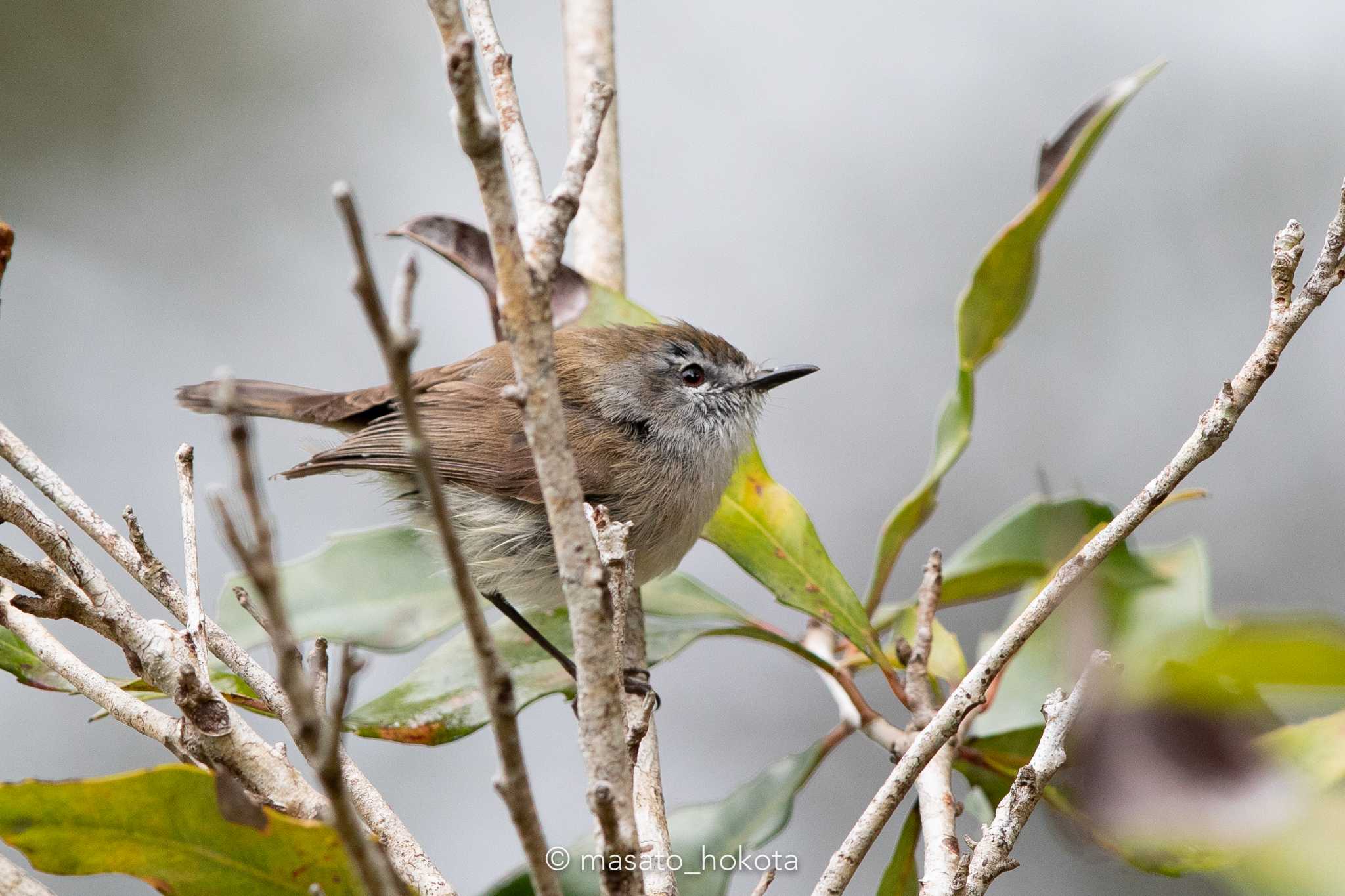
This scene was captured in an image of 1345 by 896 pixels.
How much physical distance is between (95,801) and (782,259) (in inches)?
151

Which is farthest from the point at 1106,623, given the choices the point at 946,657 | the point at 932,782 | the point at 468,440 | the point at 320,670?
the point at 320,670

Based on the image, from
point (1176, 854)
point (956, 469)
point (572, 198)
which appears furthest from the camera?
point (956, 469)

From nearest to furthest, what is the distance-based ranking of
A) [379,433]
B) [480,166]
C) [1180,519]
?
[480,166] < [379,433] < [1180,519]

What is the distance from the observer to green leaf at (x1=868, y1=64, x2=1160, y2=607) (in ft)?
6.15

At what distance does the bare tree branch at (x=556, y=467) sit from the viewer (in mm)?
858

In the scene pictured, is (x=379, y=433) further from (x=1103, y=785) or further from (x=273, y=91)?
(x=273, y=91)

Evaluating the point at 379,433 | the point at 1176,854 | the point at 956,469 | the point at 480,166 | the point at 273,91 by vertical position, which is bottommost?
the point at 1176,854

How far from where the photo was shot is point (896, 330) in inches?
175

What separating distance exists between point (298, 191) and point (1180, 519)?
3591mm

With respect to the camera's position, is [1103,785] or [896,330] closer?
[1103,785]

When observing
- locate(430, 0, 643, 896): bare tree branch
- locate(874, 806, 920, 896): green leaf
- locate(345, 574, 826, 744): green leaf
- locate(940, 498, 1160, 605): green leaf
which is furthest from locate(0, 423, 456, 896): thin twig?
locate(940, 498, 1160, 605): green leaf

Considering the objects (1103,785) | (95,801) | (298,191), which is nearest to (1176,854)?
(1103,785)

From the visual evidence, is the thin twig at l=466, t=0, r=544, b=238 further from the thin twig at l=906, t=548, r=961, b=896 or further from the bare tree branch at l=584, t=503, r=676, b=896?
the thin twig at l=906, t=548, r=961, b=896

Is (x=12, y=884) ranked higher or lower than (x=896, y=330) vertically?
lower
